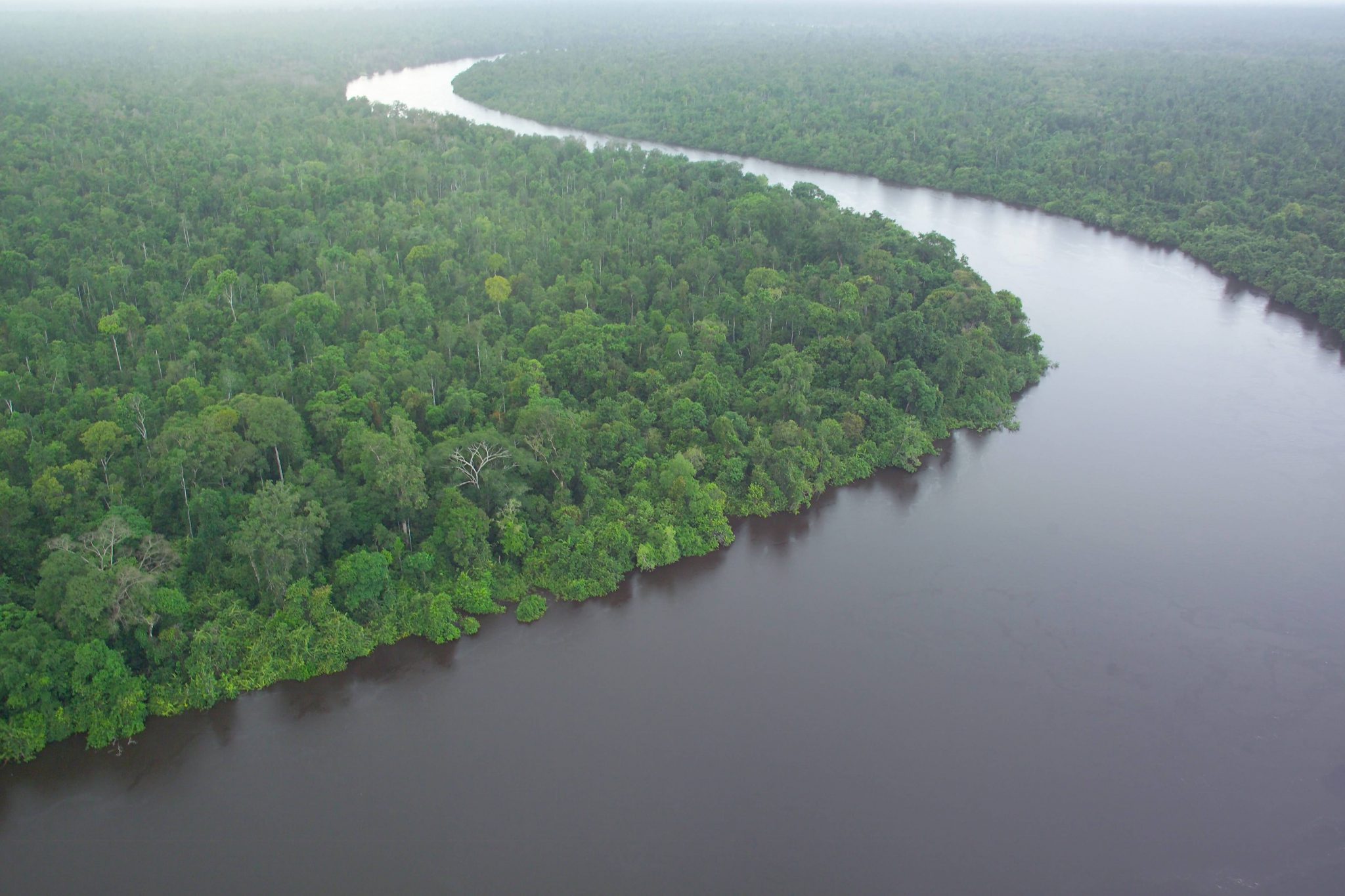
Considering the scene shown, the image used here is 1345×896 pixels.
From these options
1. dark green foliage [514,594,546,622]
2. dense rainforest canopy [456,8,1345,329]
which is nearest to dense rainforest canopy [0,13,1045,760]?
dark green foliage [514,594,546,622]

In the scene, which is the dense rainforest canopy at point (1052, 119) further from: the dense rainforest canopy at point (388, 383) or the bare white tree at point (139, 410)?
the bare white tree at point (139, 410)

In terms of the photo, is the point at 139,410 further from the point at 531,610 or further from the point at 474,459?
the point at 531,610

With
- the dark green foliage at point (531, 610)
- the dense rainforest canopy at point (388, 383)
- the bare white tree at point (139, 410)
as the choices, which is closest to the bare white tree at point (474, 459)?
the dense rainforest canopy at point (388, 383)

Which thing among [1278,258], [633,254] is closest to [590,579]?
[633,254]

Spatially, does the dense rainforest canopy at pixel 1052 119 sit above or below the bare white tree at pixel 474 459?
above

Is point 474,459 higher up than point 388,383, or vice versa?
point 388,383

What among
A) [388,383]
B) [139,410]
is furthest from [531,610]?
[139,410]

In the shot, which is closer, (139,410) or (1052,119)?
(139,410)
